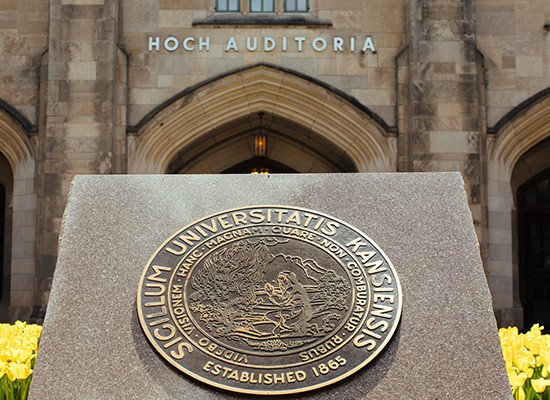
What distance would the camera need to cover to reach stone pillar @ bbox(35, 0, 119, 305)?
442 inches

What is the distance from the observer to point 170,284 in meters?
4.01

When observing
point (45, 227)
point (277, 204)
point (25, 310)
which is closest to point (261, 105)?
point (45, 227)

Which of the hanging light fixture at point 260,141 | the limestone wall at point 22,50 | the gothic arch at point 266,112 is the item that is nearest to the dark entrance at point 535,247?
the gothic arch at point 266,112

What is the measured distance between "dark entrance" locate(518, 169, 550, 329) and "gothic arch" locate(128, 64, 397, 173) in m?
3.63

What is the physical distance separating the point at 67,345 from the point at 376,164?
853cm

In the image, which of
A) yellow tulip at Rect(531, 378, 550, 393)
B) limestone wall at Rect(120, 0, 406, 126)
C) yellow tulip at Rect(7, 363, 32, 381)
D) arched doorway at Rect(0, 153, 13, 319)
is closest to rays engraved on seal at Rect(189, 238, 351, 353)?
yellow tulip at Rect(7, 363, 32, 381)

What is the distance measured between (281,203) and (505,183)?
8.34 metres

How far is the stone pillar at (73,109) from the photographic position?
11219mm

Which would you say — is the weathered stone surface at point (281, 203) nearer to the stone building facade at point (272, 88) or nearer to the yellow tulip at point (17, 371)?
the yellow tulip at point (17, 371)

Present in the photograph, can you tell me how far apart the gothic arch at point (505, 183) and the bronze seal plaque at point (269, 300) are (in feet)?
26.1

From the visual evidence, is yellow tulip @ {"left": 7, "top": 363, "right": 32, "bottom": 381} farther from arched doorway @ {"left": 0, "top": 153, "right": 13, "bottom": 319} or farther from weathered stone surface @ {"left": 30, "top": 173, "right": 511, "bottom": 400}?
arched doorway @ {"left": 0, "top": 153, "right": 13, "bottom": 319}

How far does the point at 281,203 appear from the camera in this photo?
441cm

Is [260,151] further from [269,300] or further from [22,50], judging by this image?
[269,300]

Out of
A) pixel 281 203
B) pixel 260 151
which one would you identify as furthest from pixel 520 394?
pixel 260 151
